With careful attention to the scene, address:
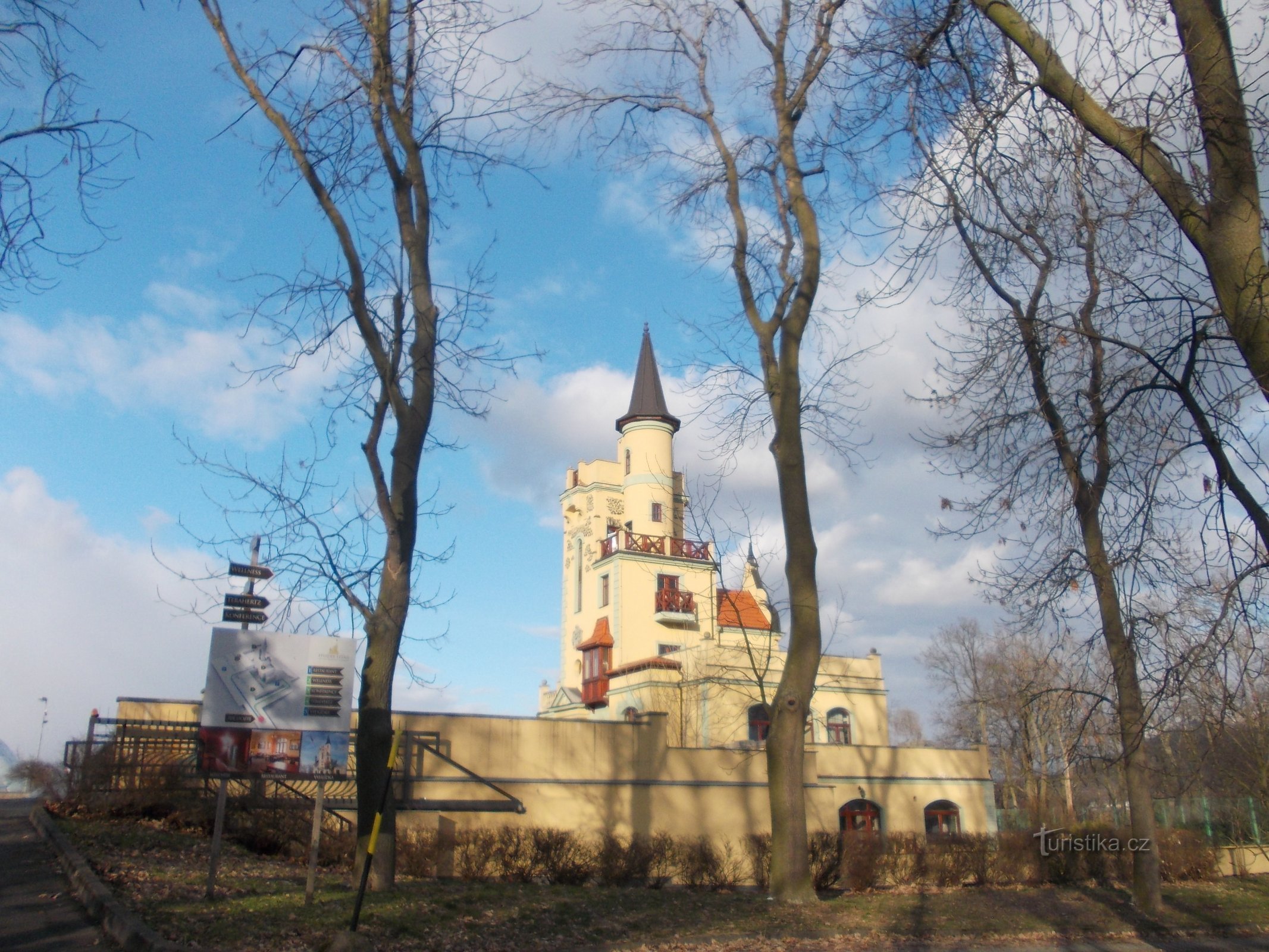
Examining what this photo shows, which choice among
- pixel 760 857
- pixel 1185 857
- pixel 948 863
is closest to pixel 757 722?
pixel 1185 857

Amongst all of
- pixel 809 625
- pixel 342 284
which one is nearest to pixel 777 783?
pixel 809 625

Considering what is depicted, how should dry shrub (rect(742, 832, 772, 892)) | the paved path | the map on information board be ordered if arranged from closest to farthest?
the paved path < the map on information board < dry shrub (rect(742, 832, 772, 892))

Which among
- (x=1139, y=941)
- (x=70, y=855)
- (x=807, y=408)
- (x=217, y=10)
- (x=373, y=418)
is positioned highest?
(x=217, y=10)

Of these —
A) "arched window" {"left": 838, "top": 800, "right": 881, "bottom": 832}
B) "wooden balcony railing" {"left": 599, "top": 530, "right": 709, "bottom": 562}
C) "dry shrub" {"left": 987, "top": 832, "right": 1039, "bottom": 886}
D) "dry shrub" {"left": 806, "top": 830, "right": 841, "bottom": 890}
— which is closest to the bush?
"dry shrub" {"left": 806, "top": 830, "right": 841, "bottom": 890}

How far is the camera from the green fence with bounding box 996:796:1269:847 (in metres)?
27.5

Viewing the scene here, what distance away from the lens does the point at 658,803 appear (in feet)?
74.0

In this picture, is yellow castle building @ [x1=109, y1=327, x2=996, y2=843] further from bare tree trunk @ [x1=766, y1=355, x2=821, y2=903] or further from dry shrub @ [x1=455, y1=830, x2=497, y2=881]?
bare tree trunk @ [x1=766, y1=355, x2=821, y2=903]

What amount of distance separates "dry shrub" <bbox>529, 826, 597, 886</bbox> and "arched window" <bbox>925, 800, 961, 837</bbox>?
65.3 ft

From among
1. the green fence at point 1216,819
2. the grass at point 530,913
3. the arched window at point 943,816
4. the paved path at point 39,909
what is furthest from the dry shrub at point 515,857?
the arched window at point 943,816

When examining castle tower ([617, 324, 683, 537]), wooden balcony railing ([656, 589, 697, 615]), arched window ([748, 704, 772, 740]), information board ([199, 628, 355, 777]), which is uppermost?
castle tower ([617, 324, 683, 537])

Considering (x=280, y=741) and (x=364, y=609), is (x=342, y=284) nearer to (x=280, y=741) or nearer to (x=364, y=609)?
(x=364, y=609)

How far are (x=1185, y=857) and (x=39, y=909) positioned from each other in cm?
2218

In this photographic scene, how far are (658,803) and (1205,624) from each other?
17.4m

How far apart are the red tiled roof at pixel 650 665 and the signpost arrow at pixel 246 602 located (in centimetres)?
2529
